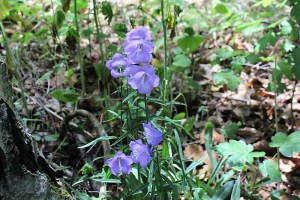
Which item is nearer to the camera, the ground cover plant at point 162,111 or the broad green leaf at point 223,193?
the ground cover plant at point 162,111

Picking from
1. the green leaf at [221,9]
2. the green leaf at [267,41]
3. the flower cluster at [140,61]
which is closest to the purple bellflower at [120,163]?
the flower cluster at [140,61]

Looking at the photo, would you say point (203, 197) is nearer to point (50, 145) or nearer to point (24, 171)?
point (24, 171)

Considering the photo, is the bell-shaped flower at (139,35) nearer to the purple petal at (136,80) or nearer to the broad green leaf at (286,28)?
the purple petal at (136,80)

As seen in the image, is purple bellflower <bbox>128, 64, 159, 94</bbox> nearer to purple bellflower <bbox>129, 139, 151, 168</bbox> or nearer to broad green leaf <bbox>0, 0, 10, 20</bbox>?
purple bellflower <bbox>129, 139, 151, 168</bbox>

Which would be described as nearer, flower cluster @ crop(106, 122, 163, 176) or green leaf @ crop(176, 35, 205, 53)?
flower cluster @ crop(106, 122, 163, 176)

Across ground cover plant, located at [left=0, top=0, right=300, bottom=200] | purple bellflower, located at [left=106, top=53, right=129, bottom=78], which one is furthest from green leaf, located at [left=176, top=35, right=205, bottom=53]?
purple bellflower, located at [left=106, top=53, right=129, bottom=78]

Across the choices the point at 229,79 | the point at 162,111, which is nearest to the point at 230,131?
the point at 229,79
